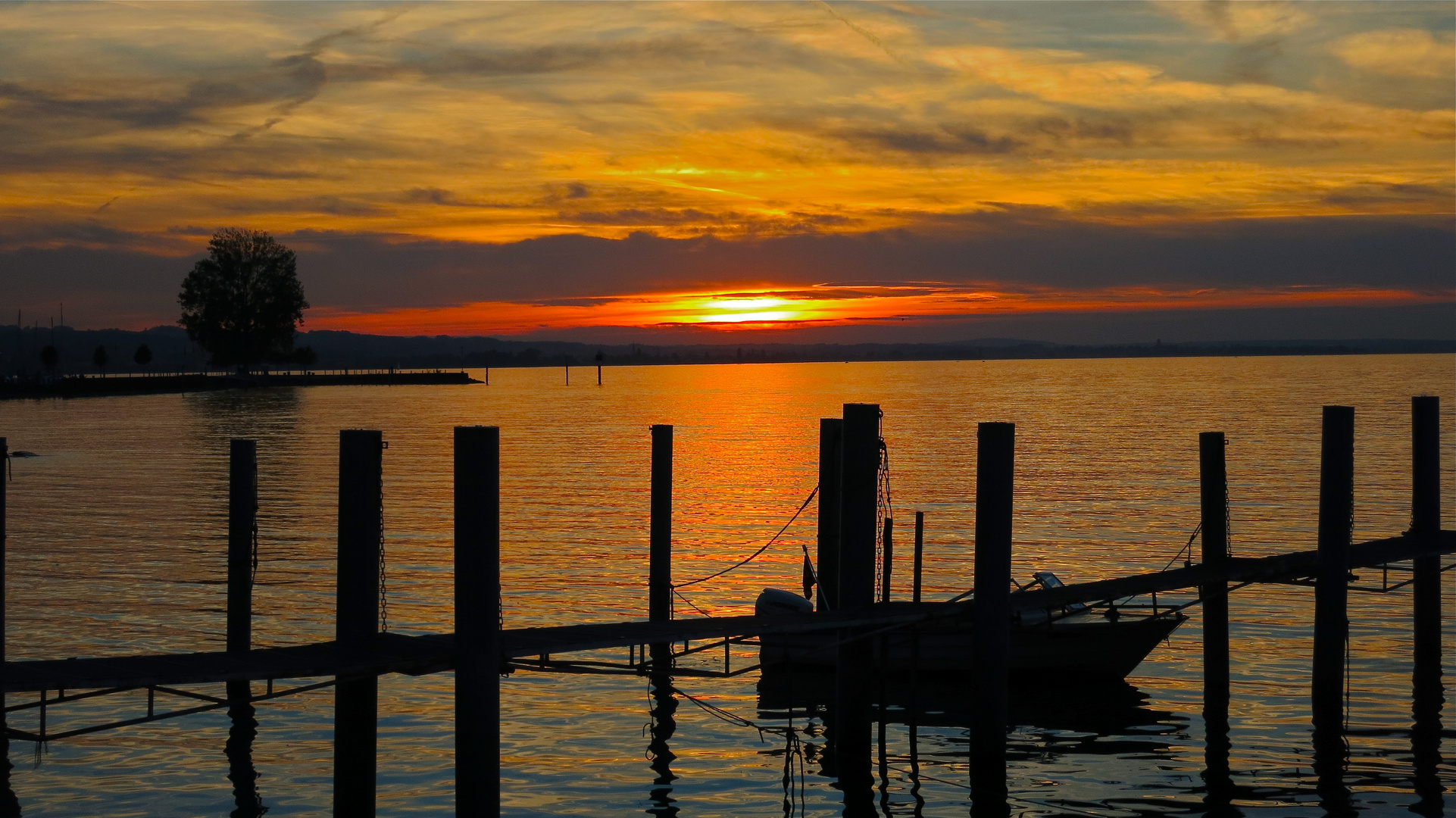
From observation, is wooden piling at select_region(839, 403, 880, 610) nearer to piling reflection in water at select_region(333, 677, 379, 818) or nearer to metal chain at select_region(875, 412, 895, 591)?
metal chain at select_region(875, 412, 895, 591)

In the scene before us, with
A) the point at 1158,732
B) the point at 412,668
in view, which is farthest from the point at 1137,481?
the point at 412,668

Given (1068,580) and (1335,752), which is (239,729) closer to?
(1335,752)

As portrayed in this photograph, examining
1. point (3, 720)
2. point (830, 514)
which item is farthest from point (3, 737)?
point (830, 514)

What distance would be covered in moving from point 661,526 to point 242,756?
233 inches

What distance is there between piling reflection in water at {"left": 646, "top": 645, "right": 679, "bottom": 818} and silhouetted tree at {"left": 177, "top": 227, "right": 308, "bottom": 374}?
148 meters

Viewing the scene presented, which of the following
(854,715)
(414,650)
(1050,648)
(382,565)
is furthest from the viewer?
(1050,648)

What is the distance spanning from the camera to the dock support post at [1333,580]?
15836mm

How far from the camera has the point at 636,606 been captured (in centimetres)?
2480

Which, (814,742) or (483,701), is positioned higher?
(483,701)

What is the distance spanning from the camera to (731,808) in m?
13.8

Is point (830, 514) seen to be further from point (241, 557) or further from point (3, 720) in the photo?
point (3, 720)

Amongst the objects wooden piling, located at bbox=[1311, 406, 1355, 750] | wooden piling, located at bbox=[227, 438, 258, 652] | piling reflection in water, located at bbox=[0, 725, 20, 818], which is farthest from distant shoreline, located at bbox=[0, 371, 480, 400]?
wooden piling, located at bbox=[1311, 406, 1355, 750]

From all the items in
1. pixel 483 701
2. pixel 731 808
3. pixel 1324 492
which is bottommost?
pixel 731 808

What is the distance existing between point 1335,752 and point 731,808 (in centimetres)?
741
